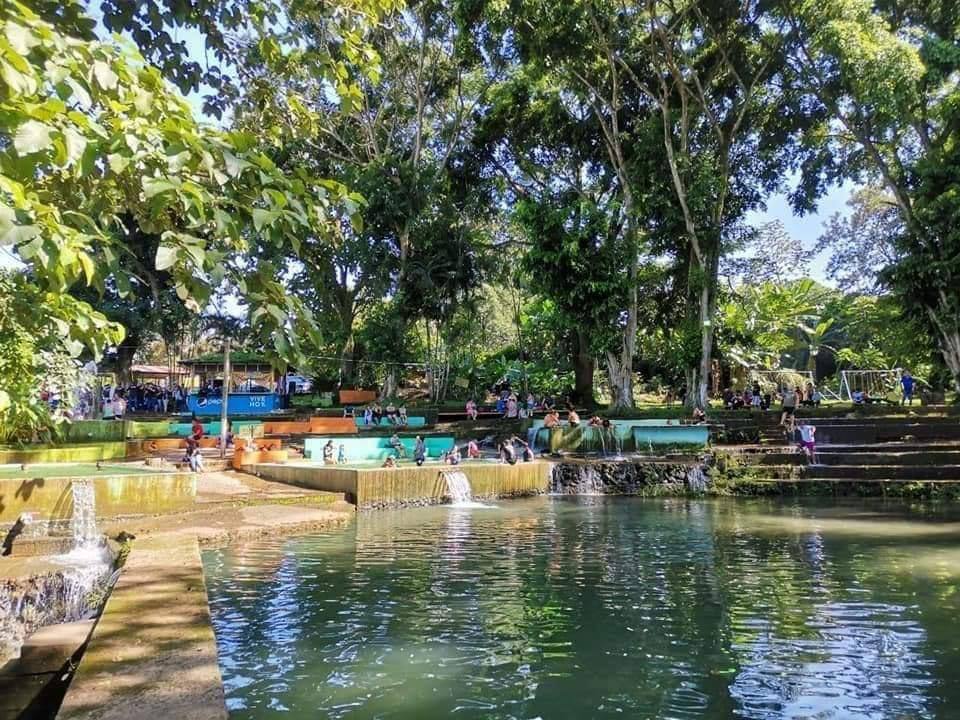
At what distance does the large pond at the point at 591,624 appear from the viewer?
4.99 meters

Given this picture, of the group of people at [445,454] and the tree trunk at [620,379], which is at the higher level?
the tree trunk at [620,379]

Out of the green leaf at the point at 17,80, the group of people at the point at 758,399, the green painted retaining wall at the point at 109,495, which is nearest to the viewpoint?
the green leaf at the point at 17,80

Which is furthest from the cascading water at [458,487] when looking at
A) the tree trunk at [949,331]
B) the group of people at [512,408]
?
the tree trunk at [949,331]

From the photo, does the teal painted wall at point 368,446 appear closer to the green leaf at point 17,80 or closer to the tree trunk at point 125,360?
the tree trunk at point 125,360

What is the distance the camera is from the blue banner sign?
31.6m

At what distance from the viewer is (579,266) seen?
2595 cm

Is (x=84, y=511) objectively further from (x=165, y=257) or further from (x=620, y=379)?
(x=620, y=379)

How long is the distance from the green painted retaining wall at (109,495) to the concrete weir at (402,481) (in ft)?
9.70

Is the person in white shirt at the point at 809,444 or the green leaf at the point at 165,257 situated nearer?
the green leaf at the point at 165,257

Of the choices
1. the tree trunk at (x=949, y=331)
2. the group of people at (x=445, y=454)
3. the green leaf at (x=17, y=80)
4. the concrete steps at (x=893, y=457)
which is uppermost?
the tree trunk at (x=949, y=331)

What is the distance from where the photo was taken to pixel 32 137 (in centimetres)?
197

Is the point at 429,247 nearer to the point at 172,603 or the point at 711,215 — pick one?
the point at 711,215

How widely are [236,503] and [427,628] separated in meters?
8.45

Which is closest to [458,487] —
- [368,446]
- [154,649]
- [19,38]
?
[368,446]
